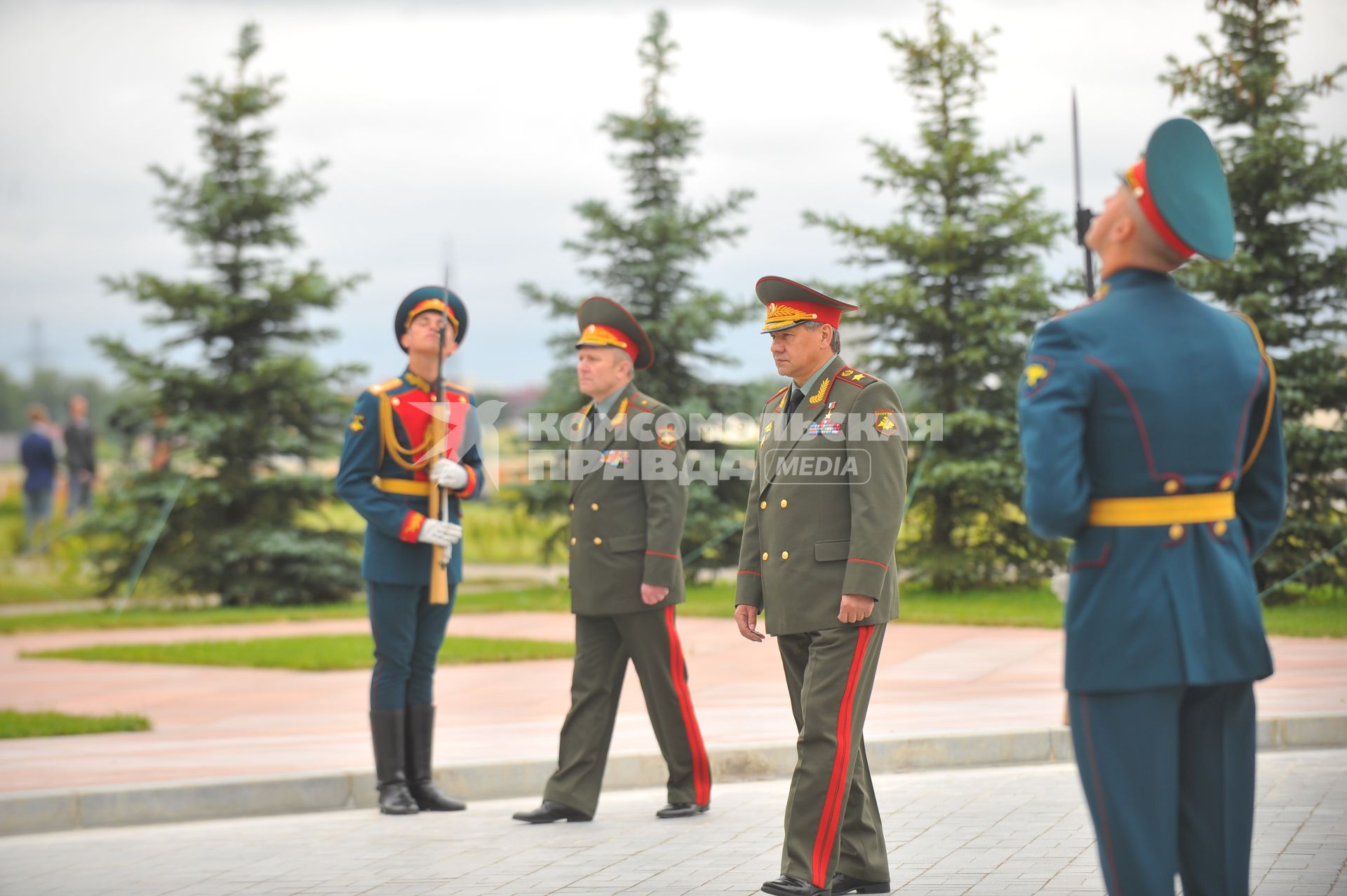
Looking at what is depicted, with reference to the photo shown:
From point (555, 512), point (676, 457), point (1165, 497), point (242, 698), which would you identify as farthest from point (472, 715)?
point (555, 512)

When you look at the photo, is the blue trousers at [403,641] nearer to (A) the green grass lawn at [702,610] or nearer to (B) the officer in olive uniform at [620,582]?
(B) the officer in olive uniform at [620,582]

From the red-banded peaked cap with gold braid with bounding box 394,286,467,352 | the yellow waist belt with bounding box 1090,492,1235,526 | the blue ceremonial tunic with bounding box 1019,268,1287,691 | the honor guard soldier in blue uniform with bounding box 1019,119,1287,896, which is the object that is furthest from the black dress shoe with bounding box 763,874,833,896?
the red-banded peaked cap with gold braid with bounding box 394,286,467,352

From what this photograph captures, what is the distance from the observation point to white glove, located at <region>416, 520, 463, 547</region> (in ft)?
23.6

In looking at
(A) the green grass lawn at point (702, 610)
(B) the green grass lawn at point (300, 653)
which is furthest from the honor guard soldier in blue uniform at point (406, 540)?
(A) the green grass lawn at point (702, 610)

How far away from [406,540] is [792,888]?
2.89 metres

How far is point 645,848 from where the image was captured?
632cm

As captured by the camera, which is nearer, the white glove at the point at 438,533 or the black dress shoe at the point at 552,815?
the black dress shoe at the point at 552,815

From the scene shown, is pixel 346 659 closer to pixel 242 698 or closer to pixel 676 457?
pixel 242 698

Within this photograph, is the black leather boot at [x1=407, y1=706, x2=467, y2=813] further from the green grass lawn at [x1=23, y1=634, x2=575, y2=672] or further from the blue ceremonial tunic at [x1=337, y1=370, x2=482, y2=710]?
the green grass lawn at [x1=23, y1=634, x2=575, y2=672]

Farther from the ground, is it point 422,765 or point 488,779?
point 422,765

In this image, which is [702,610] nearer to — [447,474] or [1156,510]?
[447,474]

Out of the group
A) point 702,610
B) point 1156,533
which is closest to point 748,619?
point 1156,533

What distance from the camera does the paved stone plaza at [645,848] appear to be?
561 cm

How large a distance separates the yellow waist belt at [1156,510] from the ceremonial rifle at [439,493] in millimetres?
4141
